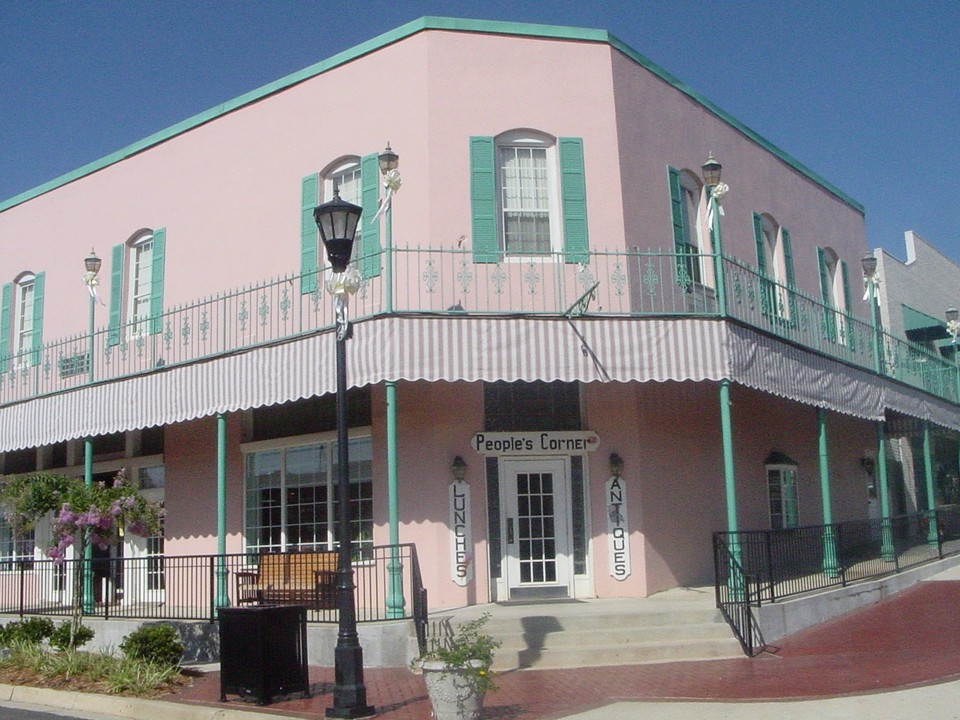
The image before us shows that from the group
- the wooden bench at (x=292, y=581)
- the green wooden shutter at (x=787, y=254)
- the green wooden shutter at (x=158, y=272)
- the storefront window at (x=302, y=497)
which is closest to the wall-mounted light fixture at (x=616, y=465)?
the storefront window at (x=302, y=497)

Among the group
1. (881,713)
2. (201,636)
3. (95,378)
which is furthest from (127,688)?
(95,378)

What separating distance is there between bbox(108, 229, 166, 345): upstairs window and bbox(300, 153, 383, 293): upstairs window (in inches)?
140

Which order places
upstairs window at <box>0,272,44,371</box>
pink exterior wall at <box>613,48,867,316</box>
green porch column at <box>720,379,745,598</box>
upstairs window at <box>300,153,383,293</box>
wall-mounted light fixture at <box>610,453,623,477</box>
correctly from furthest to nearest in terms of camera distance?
upstairs window at <box>0,272,44,371</box> → pink exterior wall at <box>613,48,867,316</box> → upstairs window at <box>300,153,383,293</box> → wall-mounted light fixture at <box>610,453,623,477</box> → green porch column at <box>720,379,745,598</box>

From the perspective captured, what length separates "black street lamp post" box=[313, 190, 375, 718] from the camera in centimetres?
970

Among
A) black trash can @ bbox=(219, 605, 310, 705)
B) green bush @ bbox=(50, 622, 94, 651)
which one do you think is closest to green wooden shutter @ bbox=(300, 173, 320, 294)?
green bush @ bbox=(50, 622, 94, 651)

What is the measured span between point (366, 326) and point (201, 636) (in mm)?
4569

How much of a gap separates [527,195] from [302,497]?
566cm

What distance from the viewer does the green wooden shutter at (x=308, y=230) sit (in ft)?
54.1

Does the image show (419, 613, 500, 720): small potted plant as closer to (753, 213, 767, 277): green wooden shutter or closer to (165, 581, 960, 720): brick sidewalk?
(165, 581, 960, 720): brick sidewalk

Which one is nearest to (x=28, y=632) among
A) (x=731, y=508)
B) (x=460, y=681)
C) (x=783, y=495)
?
(x=460, y=681)

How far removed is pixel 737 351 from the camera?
45.3 ft

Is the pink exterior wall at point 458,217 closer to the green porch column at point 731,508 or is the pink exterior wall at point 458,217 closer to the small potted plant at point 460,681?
the green porch column at point 731,508

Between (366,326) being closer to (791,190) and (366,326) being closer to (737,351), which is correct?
(737,351)

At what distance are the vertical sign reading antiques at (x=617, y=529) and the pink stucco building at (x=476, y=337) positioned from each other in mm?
28
